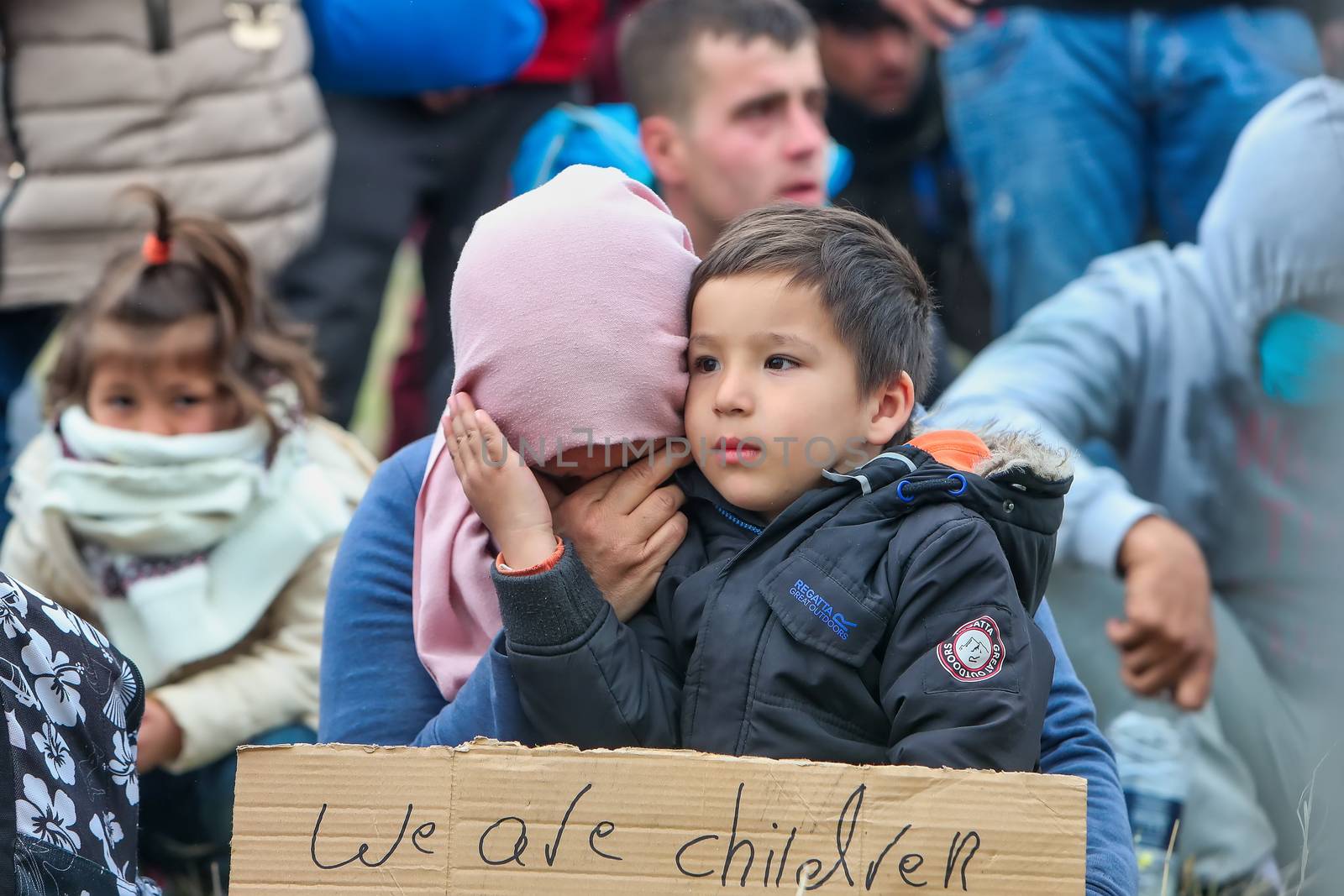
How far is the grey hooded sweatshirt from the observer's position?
A: 308 cm

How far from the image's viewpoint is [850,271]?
176 centimetres

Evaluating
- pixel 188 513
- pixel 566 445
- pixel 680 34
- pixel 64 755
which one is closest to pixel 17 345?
pixel 188 513

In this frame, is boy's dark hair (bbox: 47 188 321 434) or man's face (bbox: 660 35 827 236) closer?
boy's dark hair (bbox: 47 188 321 434)

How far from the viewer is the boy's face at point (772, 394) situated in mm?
1720

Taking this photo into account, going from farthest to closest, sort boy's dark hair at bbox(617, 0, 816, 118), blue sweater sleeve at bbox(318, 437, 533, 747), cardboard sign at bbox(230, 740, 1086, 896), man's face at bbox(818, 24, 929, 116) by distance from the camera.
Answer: man's face at bbox(818, 24, 929, 116)
boy's dark hair at bbox(617, 0, 816, 118)
blue sweater sleeve at bbox(318, 437, 533, 747)
cardboard sign at bbox(230, 740, 1086, 896)

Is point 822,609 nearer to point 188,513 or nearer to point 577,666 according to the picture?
point 577,666

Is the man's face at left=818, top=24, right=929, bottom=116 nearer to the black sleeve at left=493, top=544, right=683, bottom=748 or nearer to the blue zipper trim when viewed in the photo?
the blue zipper trim

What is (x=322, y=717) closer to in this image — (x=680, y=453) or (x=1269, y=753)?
(x=680, y=453)

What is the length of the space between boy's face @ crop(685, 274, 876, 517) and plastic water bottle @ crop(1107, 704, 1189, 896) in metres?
1.59

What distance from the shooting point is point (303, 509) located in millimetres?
3086

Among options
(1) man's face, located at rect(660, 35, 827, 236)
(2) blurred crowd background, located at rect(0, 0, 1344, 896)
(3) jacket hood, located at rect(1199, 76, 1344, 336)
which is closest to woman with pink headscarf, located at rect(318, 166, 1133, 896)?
(2) blurred crowd background, located at rect(0, 0, 1344, 896)

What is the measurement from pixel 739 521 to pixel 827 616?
215 mm

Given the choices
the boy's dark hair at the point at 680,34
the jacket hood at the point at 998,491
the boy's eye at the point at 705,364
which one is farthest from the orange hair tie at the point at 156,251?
the jacket hood at the point at 998,491

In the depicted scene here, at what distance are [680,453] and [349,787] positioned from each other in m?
0.59
